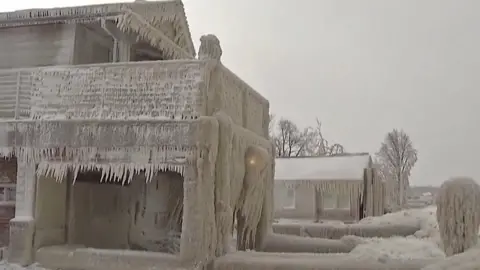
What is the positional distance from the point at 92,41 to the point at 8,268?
23.5 feet

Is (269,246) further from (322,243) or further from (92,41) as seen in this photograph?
(92,41)

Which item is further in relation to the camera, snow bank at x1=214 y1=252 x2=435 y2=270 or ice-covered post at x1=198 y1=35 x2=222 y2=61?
ice-covered post at x1=198 y1=35 x2=222 y2=61

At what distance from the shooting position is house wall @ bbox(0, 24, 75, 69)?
15.4 m

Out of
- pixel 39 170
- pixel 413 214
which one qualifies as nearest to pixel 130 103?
pixel 39 170

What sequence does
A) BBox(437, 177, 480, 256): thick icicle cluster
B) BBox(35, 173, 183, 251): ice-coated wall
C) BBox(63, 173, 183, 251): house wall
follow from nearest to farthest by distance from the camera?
BBox(437, 177, 480, 256): thick icicle cluster < BBox(35, 173, 183, 251): ice-coated wall < BBox(63, 173, 183, 251): house wall

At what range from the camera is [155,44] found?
16.8 metres

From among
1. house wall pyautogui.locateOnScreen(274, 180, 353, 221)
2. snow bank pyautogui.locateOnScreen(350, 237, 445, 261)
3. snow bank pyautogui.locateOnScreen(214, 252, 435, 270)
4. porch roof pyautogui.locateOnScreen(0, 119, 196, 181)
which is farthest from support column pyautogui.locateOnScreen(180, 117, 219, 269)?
house wall pyautogui.locateOnScreen(274, 180, 353, 221)

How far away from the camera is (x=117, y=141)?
41.0 ft

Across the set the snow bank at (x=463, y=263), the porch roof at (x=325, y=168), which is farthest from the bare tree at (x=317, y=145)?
the snow bank at (x=463, y=263)

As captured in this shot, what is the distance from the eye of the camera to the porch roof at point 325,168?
29.9 metres

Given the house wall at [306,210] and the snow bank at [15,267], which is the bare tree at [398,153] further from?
the snow bank at [15,267]

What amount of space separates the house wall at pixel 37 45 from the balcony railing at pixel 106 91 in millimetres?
1796

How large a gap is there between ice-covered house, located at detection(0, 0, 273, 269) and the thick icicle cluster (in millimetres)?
4985

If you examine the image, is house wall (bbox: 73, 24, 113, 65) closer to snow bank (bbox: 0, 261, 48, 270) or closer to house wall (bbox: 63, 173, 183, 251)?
house wall (bbox: 63, 173, 183, 251)
